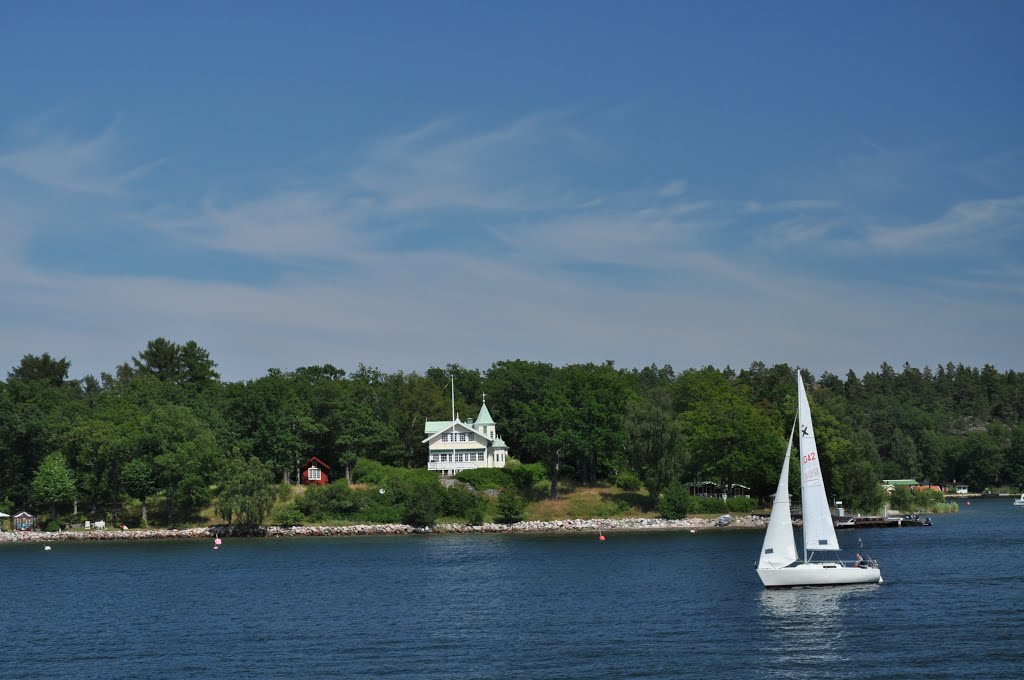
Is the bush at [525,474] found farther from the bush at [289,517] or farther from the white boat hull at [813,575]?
the white boat hull at [813,575]

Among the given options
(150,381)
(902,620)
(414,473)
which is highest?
(150,381)

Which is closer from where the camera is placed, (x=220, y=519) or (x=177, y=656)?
(x=177, y=656)

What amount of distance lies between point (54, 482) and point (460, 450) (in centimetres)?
4277

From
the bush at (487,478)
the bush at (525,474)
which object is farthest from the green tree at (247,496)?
the bush at (525,474)

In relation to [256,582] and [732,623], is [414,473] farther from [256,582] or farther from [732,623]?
[732,623]

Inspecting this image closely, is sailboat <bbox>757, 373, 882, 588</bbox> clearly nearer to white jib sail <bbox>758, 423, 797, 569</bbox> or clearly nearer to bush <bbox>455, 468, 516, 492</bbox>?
white jib sail <bbox>758, 423, 797, 569</bbox>

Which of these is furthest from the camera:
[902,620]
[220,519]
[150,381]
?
[150,381]

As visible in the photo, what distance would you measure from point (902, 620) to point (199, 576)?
44.8 metres

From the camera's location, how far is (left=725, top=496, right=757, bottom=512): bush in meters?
114

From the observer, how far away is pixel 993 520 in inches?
4596

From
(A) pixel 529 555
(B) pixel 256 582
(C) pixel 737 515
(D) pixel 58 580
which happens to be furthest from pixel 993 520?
(D) pixel 58 580

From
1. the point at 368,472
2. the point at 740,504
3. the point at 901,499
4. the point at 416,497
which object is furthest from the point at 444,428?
the point at 901,499

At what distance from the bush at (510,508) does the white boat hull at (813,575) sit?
4992cm

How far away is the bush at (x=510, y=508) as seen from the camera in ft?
352
